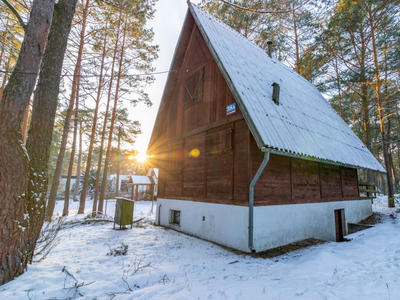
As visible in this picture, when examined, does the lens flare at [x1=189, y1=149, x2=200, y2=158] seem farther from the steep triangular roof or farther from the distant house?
the steep triangular roof

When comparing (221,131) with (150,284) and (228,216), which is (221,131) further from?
(150,284)

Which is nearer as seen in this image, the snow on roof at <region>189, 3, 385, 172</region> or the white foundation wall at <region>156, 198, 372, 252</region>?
the snow on roof at <region>189, 3, 385, 172</region>

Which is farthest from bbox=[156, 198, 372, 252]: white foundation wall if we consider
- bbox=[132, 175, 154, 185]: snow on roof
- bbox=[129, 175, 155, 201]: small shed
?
bbox=[132, 175, 154, 185]: snow on roof

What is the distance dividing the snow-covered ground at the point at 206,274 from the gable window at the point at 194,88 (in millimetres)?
5659

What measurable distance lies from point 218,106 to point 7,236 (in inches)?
249

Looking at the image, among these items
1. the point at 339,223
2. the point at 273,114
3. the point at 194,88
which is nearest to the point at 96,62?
the point at 194,88

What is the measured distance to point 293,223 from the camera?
7.08m

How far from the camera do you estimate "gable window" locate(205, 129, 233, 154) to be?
22.5 ft

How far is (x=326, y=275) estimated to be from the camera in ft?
12.9

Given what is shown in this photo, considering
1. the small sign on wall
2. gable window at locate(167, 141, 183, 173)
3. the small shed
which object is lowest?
the small shed

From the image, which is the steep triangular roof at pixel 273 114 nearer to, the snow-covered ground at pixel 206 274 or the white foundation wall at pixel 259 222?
the white foundation wall at pixel 259 222

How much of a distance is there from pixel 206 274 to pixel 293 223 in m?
4.00

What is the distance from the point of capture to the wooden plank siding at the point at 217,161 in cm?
644

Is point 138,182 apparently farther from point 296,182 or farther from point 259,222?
point 259,222
